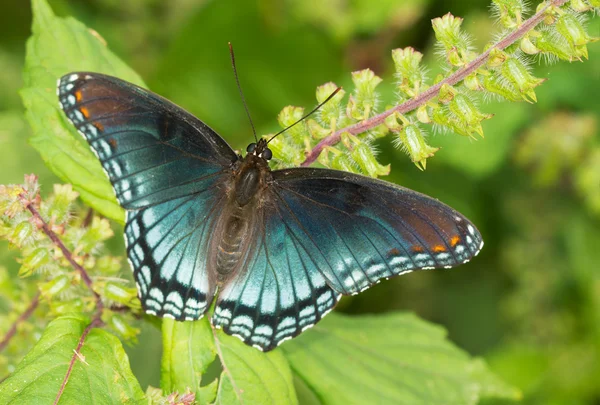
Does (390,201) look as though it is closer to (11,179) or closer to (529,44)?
(529,44)

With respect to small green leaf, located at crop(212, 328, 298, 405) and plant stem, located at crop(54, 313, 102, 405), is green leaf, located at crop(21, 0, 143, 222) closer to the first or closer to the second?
plant stem, located at crop(54, 313, 102, 405)

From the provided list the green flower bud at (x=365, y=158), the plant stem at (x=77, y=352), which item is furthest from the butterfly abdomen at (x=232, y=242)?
the green flower bud at (x=365, y=158)

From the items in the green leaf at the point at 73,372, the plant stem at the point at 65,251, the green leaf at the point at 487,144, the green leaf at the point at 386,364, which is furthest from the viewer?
the green leaf at the point at 487,144

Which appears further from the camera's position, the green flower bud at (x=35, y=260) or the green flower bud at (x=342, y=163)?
the green flower bud at (x=342, y=163)

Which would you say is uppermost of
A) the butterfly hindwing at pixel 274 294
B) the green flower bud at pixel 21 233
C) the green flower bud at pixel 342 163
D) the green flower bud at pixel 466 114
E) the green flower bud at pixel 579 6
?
the green flower bud at pixel 579 6

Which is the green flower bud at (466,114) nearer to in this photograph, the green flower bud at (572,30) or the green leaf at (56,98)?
the green flower bud at (572,30)

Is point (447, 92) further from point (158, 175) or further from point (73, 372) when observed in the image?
point (73, 372)

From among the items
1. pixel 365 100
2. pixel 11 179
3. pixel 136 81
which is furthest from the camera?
pixel 11 179

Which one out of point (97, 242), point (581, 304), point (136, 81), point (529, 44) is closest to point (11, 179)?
point (136, 81)
